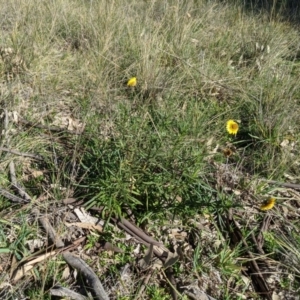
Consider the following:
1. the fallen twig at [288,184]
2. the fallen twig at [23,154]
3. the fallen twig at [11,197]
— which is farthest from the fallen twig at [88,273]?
the fallen twig at [288,184]

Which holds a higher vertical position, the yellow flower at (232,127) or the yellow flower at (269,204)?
the yellow flower at (232,127)

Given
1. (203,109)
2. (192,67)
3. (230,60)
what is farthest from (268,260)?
(230,60)

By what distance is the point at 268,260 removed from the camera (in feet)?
6.34

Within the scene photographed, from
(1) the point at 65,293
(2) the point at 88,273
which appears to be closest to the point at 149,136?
(2) the point at 88,273

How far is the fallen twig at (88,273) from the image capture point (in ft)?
5.40

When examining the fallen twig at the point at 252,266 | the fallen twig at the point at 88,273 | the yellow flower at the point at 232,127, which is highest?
the yellow flower at the point at 232,127

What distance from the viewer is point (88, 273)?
1.73m

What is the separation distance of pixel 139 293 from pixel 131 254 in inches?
8.8

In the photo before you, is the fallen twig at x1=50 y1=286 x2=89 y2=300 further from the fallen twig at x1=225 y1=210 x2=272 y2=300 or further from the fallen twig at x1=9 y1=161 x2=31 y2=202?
the fallen twig at x1=225 y1=210 x2=272 y2=300

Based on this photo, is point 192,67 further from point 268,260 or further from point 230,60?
point 268,260

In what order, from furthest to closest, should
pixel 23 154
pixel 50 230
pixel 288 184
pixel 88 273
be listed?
pixel 288 184, pixel 23 154, pixel 50 230, pixel 88 273

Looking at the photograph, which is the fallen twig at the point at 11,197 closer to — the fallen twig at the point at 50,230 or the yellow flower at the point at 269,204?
the fallen twig at the point at 50,230

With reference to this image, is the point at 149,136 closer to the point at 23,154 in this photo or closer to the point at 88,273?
the point at 23,154

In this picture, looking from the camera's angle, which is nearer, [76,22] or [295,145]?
[295,145]
